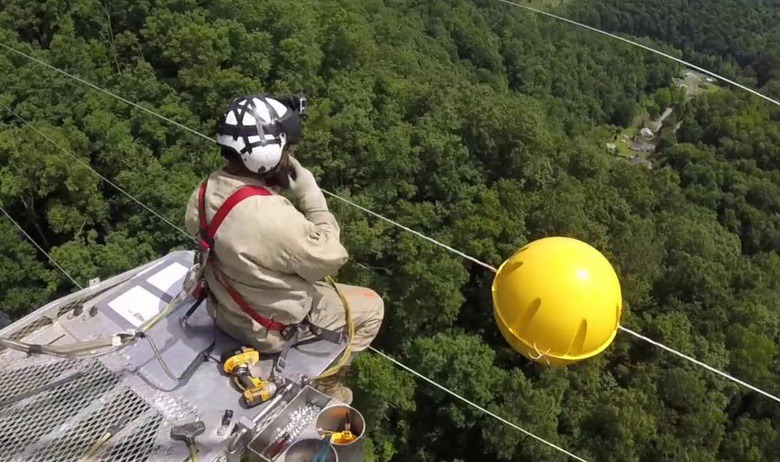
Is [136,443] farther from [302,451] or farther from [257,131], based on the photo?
[257,131]

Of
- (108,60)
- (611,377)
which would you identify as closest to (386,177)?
(611,377)

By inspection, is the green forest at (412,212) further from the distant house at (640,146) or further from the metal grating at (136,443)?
the distant house at (640,146)

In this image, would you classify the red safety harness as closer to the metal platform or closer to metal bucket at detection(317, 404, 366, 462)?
the metal platform

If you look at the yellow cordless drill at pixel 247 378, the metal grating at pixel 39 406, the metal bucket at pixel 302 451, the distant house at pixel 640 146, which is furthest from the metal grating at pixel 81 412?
the distant house at pixel 640 146

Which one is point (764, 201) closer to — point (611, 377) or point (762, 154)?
point (762, 154)

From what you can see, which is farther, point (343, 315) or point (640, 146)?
point (640, 146)

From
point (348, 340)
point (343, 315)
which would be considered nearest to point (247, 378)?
point (348, 340)
